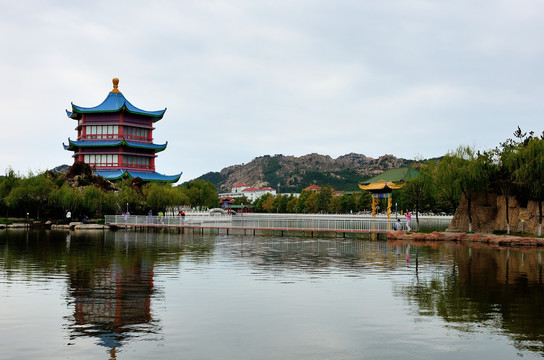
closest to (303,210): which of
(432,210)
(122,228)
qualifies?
(432,210)

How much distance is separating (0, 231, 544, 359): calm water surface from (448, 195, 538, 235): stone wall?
39.5 feet

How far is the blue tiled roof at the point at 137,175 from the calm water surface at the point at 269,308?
124 feet

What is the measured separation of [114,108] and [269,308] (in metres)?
55.1

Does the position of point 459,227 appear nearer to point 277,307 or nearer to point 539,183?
point 539,183

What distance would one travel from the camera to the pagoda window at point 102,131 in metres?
62.7

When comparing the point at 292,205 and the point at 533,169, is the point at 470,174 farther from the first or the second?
the point at 292,205

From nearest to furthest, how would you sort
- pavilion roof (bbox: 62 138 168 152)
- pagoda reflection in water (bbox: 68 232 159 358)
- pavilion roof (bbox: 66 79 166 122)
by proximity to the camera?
pagoda reflection in water (bbox: 68 232 159 358), pavilion roof (bbox: 62 138 168 152), pavilion roof (bbox: 66 79 166 122)

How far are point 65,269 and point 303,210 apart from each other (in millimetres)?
87613

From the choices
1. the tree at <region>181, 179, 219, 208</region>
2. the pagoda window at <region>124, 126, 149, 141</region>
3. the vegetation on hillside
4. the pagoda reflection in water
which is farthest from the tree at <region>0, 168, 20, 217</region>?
the pagoda reflection in water

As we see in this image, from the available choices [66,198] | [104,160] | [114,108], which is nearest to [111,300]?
[66,198]

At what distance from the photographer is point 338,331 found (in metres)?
10.1

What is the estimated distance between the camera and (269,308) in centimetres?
1204

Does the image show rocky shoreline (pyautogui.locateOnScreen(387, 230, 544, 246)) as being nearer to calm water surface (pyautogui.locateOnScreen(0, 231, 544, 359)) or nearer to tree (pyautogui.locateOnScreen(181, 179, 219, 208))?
calm water surface (pyautogui.locateOnScreen(0, 231, 544, 359))

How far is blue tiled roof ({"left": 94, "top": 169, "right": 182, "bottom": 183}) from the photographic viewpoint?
5899 cm
